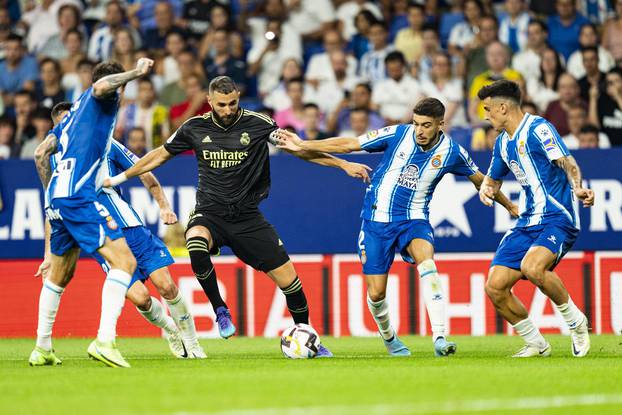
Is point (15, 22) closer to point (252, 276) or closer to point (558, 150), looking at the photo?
point (252, 276)

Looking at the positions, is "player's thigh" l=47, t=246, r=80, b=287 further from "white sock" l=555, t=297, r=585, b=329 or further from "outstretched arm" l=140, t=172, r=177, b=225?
"white sock" l=555, t=297, r=585, b=329

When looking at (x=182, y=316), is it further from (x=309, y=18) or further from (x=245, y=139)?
(x=309, y=18)

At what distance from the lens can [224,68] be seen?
61.9ft

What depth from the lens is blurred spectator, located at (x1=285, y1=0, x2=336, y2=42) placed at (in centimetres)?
2005

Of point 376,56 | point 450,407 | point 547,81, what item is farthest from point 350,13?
point 450,407

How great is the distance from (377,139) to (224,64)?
785 centimetres

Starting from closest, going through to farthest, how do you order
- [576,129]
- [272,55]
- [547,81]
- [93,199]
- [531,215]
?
[93,199]
[531,215]
[576,129]
[547,81]
[272,55]

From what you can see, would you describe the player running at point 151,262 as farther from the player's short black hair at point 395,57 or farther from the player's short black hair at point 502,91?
the player's short black hair at point 395,57

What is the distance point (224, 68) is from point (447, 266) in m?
5.59

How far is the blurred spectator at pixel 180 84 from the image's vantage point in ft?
61.6

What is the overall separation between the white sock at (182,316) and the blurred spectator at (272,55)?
828 cm

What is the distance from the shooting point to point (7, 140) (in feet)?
58.5

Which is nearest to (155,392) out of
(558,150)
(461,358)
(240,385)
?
(240,385)

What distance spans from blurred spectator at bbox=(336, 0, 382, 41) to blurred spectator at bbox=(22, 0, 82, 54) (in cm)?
467
